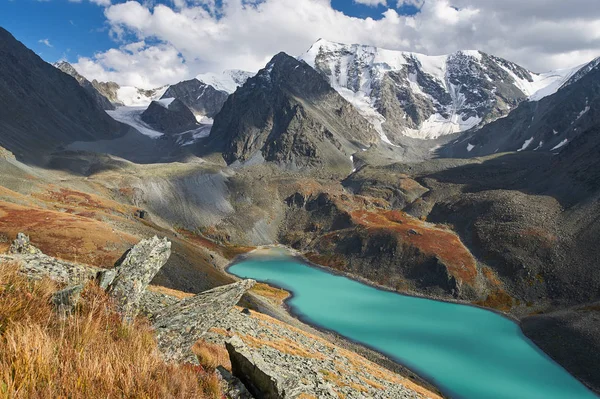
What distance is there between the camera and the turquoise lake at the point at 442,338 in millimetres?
48625

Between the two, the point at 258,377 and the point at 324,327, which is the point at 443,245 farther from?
the point at 258,377

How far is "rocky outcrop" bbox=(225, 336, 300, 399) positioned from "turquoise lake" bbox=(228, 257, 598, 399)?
1787 inches

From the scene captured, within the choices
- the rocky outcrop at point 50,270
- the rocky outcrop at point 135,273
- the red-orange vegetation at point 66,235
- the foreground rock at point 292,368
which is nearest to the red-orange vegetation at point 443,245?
the foreground rock at point 292,368

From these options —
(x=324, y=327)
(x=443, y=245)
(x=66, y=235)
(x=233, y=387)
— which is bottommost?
(x=324, y=327)

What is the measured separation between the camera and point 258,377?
8836 mm

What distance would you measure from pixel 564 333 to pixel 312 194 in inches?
4249

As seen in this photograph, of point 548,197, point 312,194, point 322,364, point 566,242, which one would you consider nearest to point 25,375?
point 322,364

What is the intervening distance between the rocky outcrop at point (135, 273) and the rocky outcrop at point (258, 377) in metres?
2.82

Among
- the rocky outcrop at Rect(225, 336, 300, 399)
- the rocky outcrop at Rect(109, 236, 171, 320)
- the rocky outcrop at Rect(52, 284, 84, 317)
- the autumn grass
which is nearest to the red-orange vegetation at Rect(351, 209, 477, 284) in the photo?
the autumn grass

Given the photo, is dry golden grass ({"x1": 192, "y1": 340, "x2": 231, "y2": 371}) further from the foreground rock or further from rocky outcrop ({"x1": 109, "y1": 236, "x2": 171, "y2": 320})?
rocky outcrop ({"x1": 109, "y1": 236, "x2": 171, "y2": 320})

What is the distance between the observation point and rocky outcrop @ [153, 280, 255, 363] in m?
9.63

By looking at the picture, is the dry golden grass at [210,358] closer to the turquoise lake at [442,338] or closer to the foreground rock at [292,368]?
the foreground rock at [292,368]

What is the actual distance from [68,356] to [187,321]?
18.1 feet

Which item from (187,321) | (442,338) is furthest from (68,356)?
(442,338)
